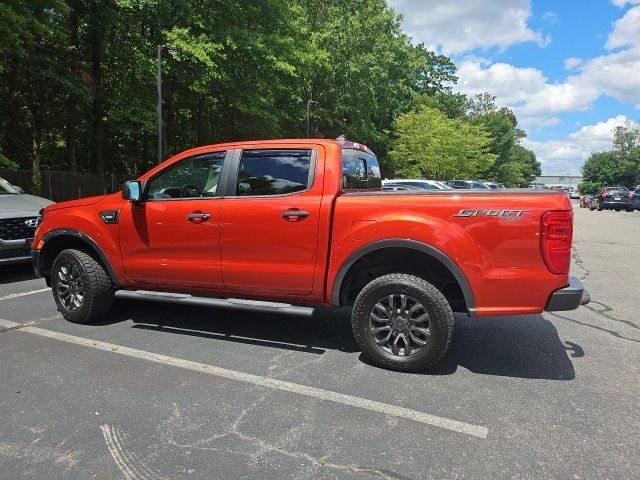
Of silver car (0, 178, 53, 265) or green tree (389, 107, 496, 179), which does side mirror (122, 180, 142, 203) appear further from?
green tree (389, 107, 496, 179)

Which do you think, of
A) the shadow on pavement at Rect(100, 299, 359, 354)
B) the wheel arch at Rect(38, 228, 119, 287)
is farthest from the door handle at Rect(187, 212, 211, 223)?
the wheel arch at Rect(38, 228, 119, 287)

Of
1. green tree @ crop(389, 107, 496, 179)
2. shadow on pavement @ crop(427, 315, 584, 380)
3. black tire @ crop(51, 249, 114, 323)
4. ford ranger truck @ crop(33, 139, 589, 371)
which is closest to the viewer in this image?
ford ranger truck @ crop(33, 139, 589, 371)

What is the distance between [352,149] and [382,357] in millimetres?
2086

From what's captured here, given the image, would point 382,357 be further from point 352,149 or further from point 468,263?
point 352,149

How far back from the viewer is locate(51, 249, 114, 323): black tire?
511 centimetres

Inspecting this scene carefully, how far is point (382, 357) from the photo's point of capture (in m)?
4.05

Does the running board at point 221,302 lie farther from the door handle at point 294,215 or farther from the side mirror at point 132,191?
the side mirror at point 132,191

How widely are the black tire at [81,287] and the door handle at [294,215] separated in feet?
7.49

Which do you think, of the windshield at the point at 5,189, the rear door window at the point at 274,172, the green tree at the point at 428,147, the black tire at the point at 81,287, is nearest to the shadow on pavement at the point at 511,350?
the rear door window at the point at 274,172

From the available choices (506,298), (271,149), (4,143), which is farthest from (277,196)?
(4,143)

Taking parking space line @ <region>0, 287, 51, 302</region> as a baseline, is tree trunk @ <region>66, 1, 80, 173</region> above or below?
above

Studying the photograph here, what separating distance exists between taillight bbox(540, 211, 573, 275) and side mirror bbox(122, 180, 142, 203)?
363 centimetres

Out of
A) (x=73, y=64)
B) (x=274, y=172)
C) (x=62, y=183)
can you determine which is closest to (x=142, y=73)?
(x=73, y=64)

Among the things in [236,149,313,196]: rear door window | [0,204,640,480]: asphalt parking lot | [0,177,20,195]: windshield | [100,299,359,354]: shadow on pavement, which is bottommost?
[100,299,359,354]: shadow on pavement
